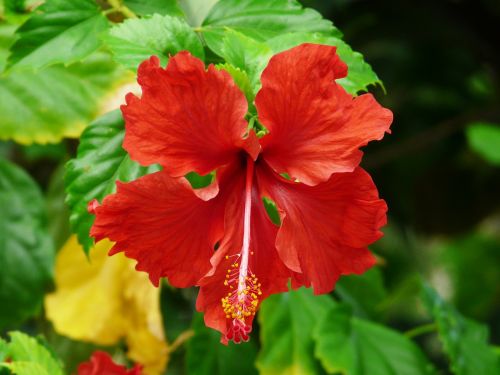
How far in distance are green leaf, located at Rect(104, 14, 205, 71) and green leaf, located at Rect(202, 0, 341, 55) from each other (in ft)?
0.13

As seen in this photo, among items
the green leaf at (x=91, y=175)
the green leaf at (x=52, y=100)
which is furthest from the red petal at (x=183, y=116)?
the green leaf at (x=52, y=100)

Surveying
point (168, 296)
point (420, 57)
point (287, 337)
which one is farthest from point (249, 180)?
point (420, 57)

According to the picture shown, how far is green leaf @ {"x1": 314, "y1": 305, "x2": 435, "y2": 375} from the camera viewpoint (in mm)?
914

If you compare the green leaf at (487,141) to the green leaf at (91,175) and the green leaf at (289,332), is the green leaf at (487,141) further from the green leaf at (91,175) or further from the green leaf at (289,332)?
the green leaf at (91,175)

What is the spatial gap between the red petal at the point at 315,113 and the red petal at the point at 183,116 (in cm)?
2

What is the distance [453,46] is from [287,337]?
1.15m

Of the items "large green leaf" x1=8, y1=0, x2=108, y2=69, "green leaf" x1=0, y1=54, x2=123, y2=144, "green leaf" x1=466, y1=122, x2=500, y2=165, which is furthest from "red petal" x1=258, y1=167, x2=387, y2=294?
"green leaf" x1=466, y1=122, x2=500, y2=165

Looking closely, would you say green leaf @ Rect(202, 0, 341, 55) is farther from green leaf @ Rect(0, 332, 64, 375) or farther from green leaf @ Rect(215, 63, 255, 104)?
green leaf @ Rect(0, 332, 64, 375)

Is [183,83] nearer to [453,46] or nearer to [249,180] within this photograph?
[249,180]

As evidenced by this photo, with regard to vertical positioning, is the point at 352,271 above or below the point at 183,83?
below

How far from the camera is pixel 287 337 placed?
3.09 ft

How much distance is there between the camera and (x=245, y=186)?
0.65 m

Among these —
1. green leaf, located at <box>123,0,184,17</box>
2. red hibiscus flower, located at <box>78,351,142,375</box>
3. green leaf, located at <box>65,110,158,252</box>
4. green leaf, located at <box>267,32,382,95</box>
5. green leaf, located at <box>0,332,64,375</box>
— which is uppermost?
green leaf, located at <box>267,32,382,95</box>

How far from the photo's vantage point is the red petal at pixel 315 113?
0.59 meters
